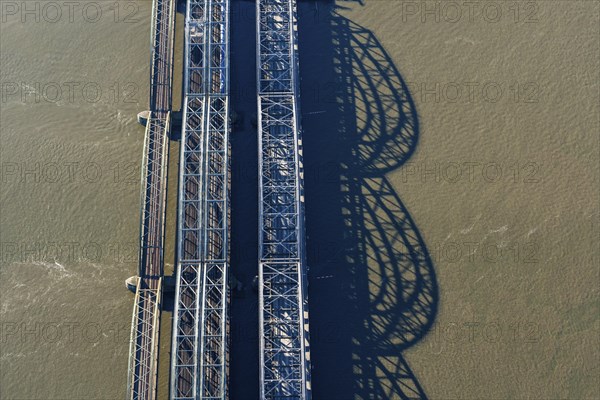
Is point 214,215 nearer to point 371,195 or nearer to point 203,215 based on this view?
point 203,215

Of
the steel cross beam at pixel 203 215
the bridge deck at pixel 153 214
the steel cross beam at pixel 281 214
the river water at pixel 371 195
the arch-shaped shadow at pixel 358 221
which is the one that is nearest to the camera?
the steel cross beam at pixel 203 215

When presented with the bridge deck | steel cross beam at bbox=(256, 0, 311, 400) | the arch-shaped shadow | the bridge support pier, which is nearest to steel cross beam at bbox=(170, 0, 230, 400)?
the bridge deck

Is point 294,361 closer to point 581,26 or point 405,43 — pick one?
point 405,43

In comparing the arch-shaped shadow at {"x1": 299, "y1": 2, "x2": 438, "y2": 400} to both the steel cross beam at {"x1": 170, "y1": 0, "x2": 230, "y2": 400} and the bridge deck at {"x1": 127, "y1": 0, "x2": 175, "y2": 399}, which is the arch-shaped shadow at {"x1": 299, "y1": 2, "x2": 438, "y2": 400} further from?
the bridge deck at {"x1": 127, "y1": 0, "x2": 175, "y2": 399}

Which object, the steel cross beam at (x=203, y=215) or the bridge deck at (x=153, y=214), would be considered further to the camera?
the bridge deck at (x=153, y=214)

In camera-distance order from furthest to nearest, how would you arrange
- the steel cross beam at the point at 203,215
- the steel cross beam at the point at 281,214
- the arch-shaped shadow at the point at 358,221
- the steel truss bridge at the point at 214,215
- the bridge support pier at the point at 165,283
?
the bridge support pier at the point at 165,283, the arch-shaped shadow at the point at 358,221, the steel cross beam at the point at 281,214, the steel truss bridge at the point at 214,215, the steel cross beam at the point at 203,215

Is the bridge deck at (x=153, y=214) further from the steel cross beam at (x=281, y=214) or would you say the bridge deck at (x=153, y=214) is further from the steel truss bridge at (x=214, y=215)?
the steel cross beam at (x=281, y=214)

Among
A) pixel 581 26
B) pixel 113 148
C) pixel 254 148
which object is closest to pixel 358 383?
pixel 254 148

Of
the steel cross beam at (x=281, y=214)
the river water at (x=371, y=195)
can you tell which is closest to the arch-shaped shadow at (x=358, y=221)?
the river water at (x=371, y=195)
